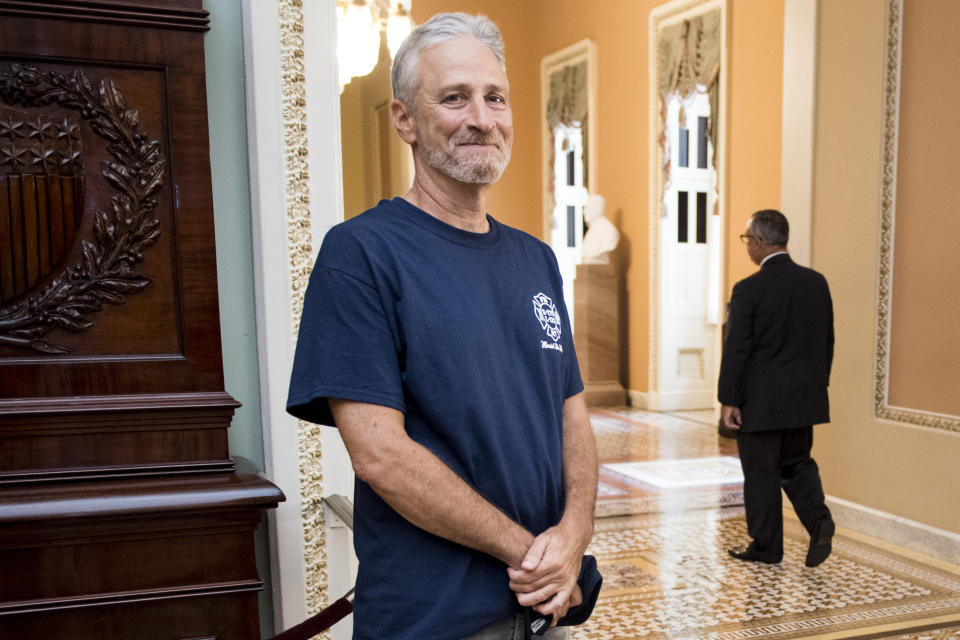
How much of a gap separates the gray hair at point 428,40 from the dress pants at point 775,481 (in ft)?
11.1

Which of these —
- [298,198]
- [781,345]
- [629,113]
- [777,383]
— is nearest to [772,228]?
[781,345]

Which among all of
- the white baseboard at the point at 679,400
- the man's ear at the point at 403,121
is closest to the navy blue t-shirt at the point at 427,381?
the man's ear at the point at 403,121

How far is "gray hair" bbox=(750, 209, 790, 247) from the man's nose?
10.6 feet

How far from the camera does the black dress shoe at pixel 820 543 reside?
4000 mm

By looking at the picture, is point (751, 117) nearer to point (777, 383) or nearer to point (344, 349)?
point (777, 383)

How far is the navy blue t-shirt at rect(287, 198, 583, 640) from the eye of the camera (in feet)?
3.67

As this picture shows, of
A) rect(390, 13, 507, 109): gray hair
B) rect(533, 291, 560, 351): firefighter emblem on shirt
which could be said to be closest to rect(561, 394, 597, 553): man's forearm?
rect(533, 291, 560, 351): firefighter emblem on shirt

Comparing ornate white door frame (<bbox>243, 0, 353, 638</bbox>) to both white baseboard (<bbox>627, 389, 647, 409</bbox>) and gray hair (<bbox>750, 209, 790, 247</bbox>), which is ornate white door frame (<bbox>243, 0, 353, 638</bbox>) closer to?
gray hair (<bbox>750, 209, 790, 247</bbox>)

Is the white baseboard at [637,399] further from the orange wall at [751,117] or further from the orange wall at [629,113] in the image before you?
the orange wall at [751,117]

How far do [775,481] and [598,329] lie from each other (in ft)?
17.0

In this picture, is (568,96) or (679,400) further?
(568,96)

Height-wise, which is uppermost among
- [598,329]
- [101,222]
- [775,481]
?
[101,222]

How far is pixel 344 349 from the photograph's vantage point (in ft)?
3.63

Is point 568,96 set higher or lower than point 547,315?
higher
